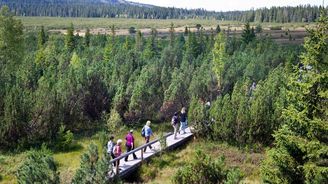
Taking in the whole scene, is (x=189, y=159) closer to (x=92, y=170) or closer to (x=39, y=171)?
(x=92, y=170)

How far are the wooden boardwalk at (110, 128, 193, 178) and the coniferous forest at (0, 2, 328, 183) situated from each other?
1.30 meters

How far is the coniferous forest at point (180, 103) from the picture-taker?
1371 cm

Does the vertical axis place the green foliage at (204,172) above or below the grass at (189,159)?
above

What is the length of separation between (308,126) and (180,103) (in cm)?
1927

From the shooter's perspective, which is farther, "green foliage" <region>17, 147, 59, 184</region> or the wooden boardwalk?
the wooden boardwalk

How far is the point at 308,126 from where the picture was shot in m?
13.8

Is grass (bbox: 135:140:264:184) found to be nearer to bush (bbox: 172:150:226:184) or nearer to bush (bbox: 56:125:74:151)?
bush (bbox: 172:150:226:184)

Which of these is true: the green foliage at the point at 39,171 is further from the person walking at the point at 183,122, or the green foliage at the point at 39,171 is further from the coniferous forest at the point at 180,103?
the person walking at the point at 183,122

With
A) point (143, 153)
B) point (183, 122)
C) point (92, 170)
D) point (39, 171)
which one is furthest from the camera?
point (183, 122)

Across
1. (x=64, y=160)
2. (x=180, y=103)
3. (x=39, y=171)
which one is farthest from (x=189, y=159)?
(x=180, y=103)

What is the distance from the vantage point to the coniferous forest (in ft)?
45.0

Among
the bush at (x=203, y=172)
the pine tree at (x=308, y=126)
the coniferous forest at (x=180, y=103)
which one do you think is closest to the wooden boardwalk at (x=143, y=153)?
the coniferous forest at (x=180, y=103)

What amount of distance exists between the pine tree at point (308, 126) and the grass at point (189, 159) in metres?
4.96

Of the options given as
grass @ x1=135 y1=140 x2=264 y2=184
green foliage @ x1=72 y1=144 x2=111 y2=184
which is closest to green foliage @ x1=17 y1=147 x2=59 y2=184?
green foliage @ x1=72 y1=144 x2=111 y2=184
